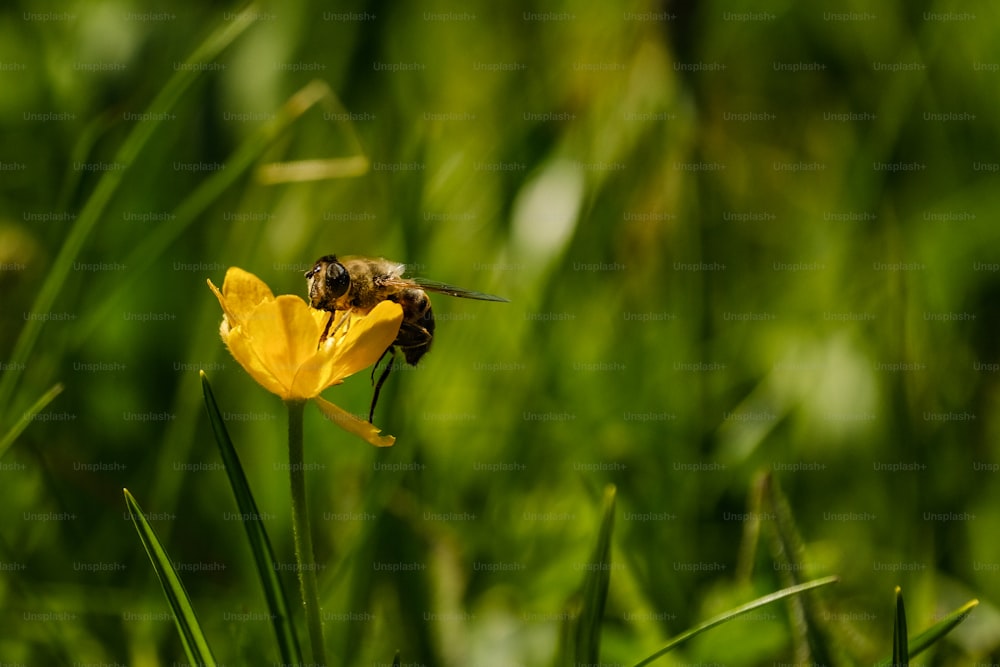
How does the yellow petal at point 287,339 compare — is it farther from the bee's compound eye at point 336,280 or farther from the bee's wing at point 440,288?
the bee's wing at point 440,288

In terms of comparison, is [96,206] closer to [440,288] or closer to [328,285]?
[328,285]

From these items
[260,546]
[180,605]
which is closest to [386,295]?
[260,546]

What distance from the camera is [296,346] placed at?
1.83 m

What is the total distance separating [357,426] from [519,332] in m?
2.31

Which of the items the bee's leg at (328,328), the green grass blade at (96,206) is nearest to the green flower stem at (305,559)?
the bee's leg at (328,328)

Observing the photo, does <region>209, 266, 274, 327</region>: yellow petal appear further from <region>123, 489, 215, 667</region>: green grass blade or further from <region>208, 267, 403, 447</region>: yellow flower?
<region>123, 489, 215, 667</region>: green grass blade

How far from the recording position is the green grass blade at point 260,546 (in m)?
1.79

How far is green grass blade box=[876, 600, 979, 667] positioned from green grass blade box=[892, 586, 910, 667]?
24mm

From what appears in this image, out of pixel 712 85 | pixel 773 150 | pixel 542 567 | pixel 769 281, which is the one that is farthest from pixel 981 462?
pixel 712 85

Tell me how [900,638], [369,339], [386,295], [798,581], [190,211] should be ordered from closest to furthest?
[900,638]
[369,339]
[798,581]
[386,295]
[190,211]

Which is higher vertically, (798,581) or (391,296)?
(391,296)

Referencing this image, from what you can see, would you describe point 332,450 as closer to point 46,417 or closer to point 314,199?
point 46,417

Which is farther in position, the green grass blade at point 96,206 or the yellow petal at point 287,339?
the green grass blade at point 96,206

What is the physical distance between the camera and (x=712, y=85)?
5754 mm
